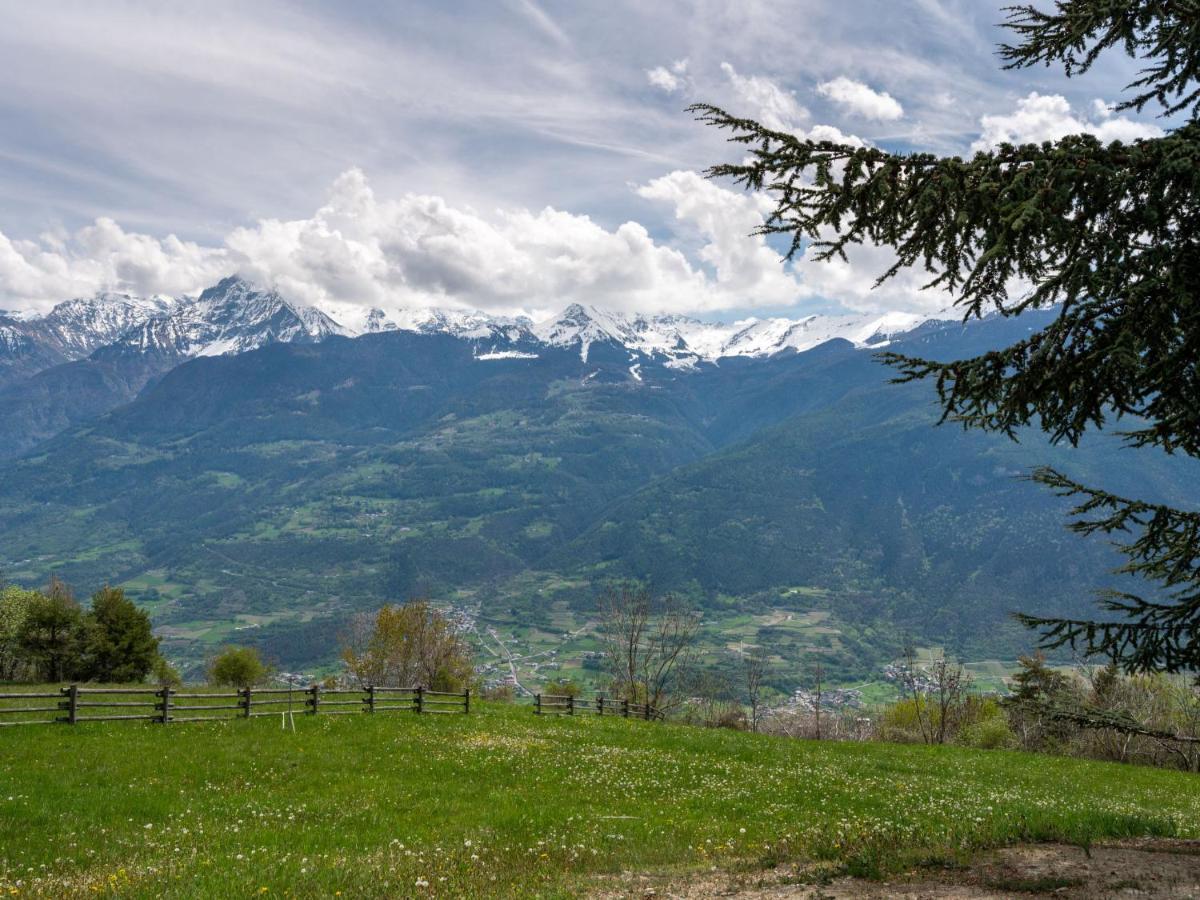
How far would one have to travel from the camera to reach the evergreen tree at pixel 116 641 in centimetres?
5522

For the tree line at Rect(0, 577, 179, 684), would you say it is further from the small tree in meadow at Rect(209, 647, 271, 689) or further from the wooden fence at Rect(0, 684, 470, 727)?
the wooden fence at Rect(0, 684, 470, 727)

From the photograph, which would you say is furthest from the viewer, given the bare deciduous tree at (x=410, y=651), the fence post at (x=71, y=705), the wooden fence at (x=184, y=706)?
the bare deciduous tree at (x=410, y=651)

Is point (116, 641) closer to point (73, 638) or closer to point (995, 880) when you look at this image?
point (73, 638)

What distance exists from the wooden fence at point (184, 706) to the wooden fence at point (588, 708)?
5.52 m

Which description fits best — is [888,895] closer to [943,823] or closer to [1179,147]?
[943,823]

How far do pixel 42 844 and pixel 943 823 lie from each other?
56.1 ft

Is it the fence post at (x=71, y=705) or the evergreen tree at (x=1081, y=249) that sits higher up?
the evergreen tree at (x=1081, y=249)

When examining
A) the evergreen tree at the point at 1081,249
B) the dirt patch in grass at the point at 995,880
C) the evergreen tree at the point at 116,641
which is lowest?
the evergreen tree at the point at 116,641

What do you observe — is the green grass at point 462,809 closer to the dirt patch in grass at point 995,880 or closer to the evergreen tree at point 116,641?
the dirt patch in grass at point 995,880

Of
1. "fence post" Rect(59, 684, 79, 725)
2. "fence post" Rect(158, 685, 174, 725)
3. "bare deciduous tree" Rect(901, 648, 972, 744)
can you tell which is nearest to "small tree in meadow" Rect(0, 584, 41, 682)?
"fence post" Rect(59, 684, 79, 725)

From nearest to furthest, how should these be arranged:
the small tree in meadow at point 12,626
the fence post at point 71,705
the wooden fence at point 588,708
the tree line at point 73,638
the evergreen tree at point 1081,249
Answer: the evergreen tree at point 1081,249 < the fence post at point 71,705 < the wooden fence at point 588,708 < the small tree in meadow at point 12,626 < the tree line at point 73,638

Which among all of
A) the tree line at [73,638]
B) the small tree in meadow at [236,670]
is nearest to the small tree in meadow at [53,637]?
the tree line at [73,638]

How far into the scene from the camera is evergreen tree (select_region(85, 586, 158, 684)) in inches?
2174

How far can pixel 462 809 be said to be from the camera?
51.4 ft
